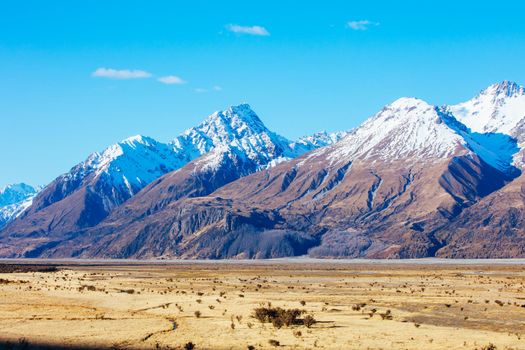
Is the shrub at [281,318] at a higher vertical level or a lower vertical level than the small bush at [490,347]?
higher

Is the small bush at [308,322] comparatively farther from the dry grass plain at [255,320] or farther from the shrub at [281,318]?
the dry grass plain at [255,320]

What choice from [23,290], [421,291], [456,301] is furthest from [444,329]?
[23,290]

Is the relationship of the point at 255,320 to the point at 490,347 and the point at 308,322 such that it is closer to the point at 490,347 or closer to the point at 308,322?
the point at 308,322

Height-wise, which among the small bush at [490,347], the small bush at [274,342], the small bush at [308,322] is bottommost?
the small bush at [274,342]

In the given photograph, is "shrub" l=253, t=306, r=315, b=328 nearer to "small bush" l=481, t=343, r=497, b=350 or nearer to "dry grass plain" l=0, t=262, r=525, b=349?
"dry grass plain" l=0, t=262, r=525, b=349

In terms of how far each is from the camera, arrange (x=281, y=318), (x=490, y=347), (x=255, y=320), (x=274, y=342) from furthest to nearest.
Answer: (x=255, y=320)
(x=281, y=318)
(x=274, y=342)
(x=490, y=347)

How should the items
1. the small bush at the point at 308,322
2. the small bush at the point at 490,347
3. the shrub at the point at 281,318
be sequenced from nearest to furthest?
the small bush at the point at 490,347 < the small bush at the point at 308,322 < the shrub at the point at 281,318

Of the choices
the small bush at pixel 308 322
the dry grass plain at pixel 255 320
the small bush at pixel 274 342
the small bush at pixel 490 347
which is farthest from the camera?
the small bush at pixel 308 322

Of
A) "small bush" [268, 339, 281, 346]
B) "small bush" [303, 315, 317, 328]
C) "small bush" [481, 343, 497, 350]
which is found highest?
Result: "small bush" [303, 315, 317, 328]

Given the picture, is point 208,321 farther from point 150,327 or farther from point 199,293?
point 199,293

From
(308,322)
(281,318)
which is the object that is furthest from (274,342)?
(281,318)

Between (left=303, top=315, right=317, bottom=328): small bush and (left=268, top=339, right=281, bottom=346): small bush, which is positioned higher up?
(left=303, top=315, right=317, bottom=328): small bush

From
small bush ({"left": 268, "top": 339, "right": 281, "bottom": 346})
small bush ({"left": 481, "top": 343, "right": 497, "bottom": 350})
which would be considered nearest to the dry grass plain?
small bush ({"left": 268, "top": 339, "right": 281, "bottom": 346})

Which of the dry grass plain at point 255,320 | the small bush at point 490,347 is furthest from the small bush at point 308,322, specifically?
the small bush at point 490,347
